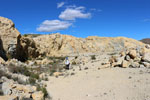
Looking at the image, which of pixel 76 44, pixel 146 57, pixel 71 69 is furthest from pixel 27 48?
pixel 76 44

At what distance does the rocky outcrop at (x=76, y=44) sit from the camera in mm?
34869

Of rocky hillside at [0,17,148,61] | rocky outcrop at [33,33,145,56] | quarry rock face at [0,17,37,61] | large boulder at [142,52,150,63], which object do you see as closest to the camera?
large boulder at [142,52,150,63]

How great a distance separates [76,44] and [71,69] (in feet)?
75.5

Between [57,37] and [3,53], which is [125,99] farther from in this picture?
[57,37]

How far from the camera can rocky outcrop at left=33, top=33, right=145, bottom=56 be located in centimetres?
3487


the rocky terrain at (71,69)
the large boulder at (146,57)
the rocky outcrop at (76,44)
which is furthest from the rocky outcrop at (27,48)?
the large boulder at (146,57)

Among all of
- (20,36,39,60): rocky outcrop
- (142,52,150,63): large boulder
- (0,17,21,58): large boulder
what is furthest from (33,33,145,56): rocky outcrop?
(142,52,150,63): large boulder

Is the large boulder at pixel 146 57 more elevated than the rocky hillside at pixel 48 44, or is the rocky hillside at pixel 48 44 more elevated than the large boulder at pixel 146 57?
the rocky hillside at pixel 48 44

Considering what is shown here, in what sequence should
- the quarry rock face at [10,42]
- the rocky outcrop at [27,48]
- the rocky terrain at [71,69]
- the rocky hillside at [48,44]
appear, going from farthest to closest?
the rocky outcrop at [27,48], the rocky hillside at [48,44], the quarry rock face at [10,42], the rocky terrain at [71,69]

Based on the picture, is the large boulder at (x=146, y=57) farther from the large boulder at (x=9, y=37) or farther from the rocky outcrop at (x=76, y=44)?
the rocky outcrop at (x=76, y=44)

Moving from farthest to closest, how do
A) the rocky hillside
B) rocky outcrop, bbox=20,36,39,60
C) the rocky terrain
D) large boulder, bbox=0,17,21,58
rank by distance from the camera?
rocky outcrop, bbox=20,36,39,60 < the rocky hillside < large boulder, bbox=0,17,21,58 < the rocky terrain

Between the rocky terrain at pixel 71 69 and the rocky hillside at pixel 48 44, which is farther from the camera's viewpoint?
the rocky hillside at pixel 48 44

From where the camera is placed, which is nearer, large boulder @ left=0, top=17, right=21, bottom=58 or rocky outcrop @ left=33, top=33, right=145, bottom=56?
large boulder @ left=0, top=17, right=21, bottom=58

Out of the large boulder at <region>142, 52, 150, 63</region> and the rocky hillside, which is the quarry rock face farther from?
the large boulder at <region>142, 52, 150, 63</region>
